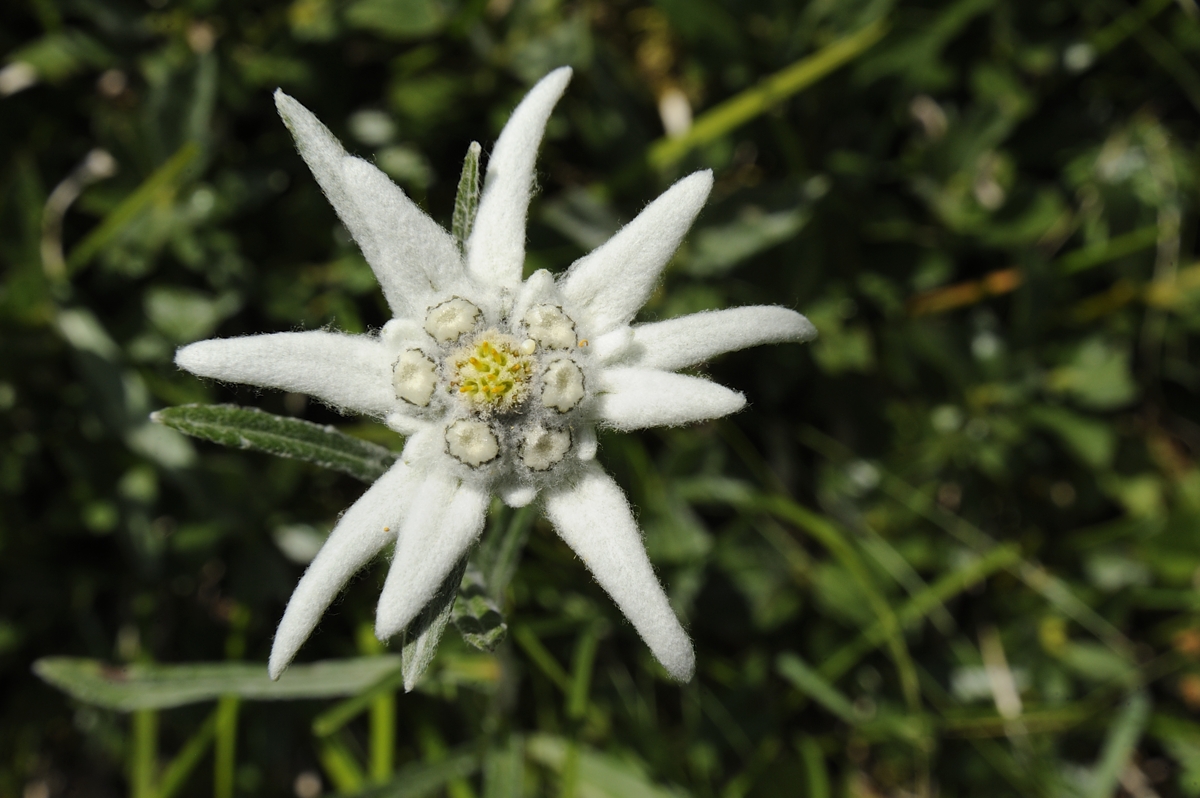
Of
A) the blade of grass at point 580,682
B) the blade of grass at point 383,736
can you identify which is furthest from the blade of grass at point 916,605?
the blade of grass at point 383,736

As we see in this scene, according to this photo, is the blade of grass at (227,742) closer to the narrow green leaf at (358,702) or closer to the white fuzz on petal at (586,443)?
the narrow green leaf at (358,702)

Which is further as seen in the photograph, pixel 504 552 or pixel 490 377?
pixel 504 552

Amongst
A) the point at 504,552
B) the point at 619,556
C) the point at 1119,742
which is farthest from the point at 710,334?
the point at 1119,742

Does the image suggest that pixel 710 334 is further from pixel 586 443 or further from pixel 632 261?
pixel 586 443

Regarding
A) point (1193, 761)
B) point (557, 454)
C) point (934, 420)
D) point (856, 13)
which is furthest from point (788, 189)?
point (1193, 761)

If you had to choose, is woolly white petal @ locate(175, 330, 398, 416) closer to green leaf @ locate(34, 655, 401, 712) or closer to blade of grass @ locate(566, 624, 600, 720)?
green leaf @ locate(34, 655, 401, 712)

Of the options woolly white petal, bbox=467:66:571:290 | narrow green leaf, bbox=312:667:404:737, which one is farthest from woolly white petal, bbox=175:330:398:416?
narrow green leaf, bbox=312:667:404:737
